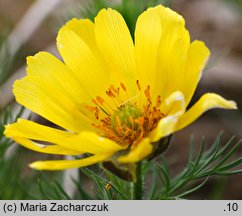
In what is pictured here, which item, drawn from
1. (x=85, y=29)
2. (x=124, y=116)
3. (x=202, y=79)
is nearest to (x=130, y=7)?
(x=85, y=29)

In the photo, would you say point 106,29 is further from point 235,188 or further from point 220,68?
point 220,68

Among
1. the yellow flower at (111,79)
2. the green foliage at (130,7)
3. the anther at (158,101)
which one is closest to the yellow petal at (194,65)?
the yellow flower at (111,79)

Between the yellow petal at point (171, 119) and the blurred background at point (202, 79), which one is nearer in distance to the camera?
the yellow petal at point (171, 119)

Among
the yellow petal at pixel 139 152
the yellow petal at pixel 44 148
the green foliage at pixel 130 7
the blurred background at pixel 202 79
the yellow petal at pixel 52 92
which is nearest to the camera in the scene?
the yellow petal at pixel 139 152

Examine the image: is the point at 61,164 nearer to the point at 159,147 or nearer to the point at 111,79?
the point at 159,147

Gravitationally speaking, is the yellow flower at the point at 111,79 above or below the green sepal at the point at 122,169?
above

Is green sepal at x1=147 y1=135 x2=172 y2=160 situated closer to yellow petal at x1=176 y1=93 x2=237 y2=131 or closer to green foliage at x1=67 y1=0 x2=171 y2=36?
yellow petal at x1=176 y1=93 x2=237 y2=131

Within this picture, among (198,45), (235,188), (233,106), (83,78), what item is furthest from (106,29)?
(235,188)

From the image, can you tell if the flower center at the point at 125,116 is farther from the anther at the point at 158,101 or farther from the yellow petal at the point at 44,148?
the yellow petal at the point at 44,148

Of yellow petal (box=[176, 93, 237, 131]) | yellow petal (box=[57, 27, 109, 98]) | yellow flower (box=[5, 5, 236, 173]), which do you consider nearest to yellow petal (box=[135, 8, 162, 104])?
yellow flower (box=[5, 5, 236, 173])
